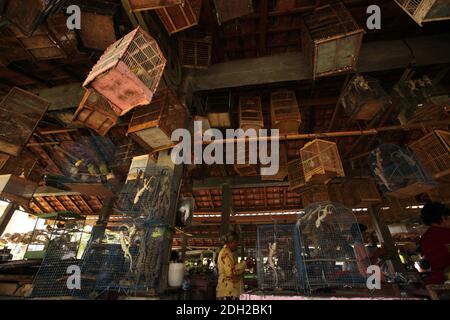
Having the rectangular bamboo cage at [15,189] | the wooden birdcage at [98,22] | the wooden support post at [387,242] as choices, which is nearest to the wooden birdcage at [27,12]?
the wooden birdcage at [98,22]

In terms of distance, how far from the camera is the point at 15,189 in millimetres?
5898

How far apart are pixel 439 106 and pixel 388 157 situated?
134 cm

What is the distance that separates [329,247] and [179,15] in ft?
14.8

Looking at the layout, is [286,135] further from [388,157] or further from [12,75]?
[12,75]

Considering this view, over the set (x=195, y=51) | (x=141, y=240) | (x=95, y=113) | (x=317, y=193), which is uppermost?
(x=195, y=51)

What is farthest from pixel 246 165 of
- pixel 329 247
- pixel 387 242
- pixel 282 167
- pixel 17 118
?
pixel 387 242

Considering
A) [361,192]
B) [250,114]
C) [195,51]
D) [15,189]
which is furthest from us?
[361,192]

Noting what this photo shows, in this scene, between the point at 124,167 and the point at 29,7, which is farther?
the point at 124,167

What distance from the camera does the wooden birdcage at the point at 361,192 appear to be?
734 centimetres

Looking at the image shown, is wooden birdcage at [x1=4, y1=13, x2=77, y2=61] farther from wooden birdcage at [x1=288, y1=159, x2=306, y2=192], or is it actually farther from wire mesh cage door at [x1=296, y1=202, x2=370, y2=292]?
wooden birdcage at [x1=288, y1=159, x2=306, y2=192]

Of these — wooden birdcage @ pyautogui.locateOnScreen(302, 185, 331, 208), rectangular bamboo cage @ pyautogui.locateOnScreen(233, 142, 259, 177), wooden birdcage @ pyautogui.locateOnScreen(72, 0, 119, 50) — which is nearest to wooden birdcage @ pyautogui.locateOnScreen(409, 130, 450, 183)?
wooden birdcage @ pyautogui.locateOnScreen(302, 185, 331, 208)

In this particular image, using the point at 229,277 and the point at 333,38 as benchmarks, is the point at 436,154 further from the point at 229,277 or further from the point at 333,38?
the point at 229,277

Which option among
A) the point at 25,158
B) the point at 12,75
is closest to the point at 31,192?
the point at 25,158

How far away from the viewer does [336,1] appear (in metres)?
4.68
